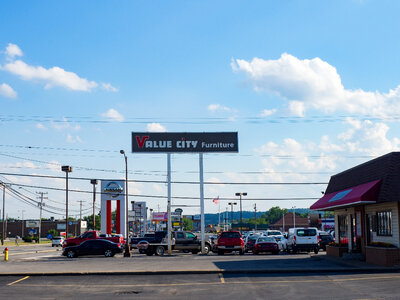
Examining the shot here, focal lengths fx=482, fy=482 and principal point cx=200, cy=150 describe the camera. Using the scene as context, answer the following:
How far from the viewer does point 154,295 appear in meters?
16.0

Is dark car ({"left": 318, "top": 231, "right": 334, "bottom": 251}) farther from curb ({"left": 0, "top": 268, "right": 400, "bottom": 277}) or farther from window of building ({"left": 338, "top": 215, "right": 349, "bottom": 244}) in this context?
curb ({"left": 0, "top": 268, "right": 400, "bottom": 277})

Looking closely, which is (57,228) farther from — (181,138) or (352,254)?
(352,254)

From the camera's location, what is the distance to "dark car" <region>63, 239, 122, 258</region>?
37.9 m

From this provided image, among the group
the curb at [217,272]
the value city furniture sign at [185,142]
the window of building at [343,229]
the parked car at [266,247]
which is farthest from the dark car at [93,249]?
the window of building at [343,229]

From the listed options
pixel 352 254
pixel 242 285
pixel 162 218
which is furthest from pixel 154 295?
pixel 162 218

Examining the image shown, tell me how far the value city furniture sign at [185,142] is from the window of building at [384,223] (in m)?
17.6

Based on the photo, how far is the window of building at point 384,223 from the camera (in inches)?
960

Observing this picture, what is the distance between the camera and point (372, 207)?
87.3 ft

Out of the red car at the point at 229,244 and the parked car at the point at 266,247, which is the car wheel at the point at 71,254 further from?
the parked car at the point at 266,247

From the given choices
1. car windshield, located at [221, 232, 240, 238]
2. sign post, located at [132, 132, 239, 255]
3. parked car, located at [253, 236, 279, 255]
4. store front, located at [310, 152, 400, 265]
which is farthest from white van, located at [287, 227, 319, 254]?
sign post, located at [132, 132, 239, 255]

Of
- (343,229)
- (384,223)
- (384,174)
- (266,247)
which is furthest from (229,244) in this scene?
(384,174)

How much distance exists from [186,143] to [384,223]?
20.0 metres

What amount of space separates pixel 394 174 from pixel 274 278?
841 cm

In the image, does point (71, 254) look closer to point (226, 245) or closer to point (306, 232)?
point (226, 245)
